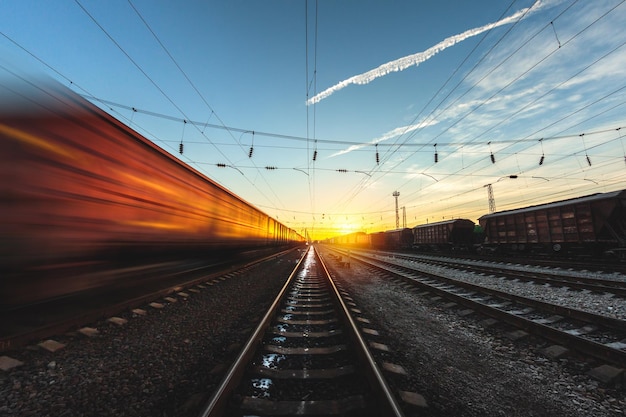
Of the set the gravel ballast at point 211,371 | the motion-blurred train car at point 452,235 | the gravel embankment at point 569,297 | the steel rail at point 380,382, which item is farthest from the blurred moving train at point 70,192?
the motion-blurred train car at point 452,235

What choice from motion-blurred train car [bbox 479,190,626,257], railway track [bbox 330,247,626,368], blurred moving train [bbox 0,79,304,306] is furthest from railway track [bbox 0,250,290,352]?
motion-blurred train car [bbox 479,190,626,257]

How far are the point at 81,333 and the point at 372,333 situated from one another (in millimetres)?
4071

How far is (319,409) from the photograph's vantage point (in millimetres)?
2041

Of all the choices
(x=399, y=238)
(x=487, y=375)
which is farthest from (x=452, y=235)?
(x=487, y=375)

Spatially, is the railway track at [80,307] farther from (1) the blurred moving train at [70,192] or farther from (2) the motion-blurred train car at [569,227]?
(2) the motion-blurred train car at [569,227]

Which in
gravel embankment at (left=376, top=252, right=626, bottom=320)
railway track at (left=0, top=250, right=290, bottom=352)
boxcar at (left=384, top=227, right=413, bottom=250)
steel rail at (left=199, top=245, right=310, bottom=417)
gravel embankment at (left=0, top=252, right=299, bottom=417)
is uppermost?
boxcar at (left=384, top=227, right=413, bottom=250)

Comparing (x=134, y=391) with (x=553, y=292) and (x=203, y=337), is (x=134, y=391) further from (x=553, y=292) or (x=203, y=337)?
(x=553, y=292)

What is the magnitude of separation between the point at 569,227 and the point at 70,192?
19465 mm

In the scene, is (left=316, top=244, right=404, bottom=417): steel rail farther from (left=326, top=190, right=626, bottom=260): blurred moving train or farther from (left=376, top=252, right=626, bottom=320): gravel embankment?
(left=326, top=190, right=626, bottom=260): blurred moving train

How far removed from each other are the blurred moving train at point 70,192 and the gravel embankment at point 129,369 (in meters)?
0.76

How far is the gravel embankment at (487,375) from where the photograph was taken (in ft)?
7.48

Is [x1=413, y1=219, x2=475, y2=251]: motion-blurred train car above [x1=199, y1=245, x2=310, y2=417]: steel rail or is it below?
above

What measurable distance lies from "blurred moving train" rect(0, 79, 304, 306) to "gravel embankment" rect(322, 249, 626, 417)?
4.04 m

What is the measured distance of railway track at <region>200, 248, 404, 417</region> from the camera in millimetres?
2020
